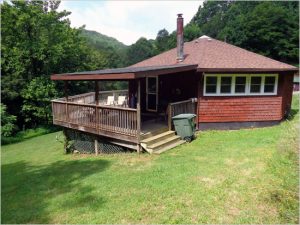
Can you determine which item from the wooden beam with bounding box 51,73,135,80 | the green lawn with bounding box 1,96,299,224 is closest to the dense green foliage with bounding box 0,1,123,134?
the wooden beam with bounding box 51,73,135,80

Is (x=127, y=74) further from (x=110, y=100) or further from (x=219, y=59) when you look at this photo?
(x=110, y=100)

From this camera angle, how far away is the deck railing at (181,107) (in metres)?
10.9

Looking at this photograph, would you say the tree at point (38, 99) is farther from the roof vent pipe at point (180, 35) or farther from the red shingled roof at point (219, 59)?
the roof vent pipe at point (180, 35)

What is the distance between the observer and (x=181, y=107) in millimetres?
11633

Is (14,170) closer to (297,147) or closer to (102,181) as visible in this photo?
(102,181)

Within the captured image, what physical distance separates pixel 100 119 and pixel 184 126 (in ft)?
10.5

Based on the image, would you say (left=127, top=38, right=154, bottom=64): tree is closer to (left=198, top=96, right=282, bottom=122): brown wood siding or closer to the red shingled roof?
the red shingled roof

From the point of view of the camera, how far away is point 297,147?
7852 millimetres

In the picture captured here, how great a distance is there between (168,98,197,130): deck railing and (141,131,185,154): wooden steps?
0.51m

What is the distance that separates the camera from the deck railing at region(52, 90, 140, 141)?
9.62 m

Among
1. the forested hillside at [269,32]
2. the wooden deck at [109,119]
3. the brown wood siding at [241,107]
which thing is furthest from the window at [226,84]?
the forested hillside at [269,32]

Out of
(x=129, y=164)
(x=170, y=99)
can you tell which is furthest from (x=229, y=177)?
(x=170, y=99)

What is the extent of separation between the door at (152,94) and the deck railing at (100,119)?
3990 millimetres

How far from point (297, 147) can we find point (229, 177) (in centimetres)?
242
